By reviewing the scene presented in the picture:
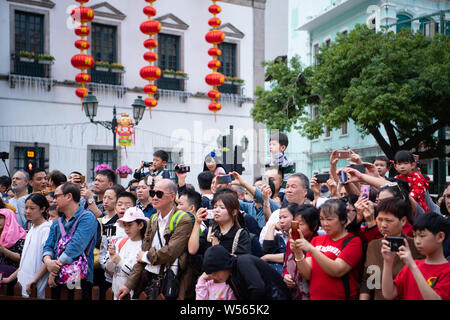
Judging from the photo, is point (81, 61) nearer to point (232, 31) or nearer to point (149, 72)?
point (149, 72)

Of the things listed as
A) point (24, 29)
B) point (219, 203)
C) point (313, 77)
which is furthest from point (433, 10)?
point (219, 203)

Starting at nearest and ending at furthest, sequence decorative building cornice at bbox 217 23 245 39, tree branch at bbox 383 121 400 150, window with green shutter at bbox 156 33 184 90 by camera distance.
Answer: tree branch at bbox 383 121 400 150, window with green shutter at bbox 156 33 184 90, decorative building cornice at bbox 217 23 245 39

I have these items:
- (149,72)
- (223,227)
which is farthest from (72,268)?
(149,72)

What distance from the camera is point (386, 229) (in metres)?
3.66

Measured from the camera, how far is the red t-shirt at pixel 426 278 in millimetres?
3186

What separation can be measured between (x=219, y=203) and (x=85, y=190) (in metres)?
2.51

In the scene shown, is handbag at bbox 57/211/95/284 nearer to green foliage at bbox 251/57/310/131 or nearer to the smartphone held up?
the smartphone held up

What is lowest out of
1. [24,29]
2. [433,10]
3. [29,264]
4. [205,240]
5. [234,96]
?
[29,264]

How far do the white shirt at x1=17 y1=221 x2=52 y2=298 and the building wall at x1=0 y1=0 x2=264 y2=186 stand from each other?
12683 mm

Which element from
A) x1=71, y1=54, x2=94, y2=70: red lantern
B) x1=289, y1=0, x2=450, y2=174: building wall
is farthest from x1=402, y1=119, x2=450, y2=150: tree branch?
x1=71, y1=54, x2=94, y2=70: red lantern

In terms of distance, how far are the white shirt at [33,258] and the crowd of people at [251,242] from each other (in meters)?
0.01

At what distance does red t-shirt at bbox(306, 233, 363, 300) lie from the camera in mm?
3734

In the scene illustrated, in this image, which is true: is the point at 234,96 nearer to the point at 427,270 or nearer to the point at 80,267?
the point at 80,267

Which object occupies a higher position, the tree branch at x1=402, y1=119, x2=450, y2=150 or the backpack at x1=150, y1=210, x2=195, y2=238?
the tree branch at x1=402, y1=119, x2=450, y2=150
